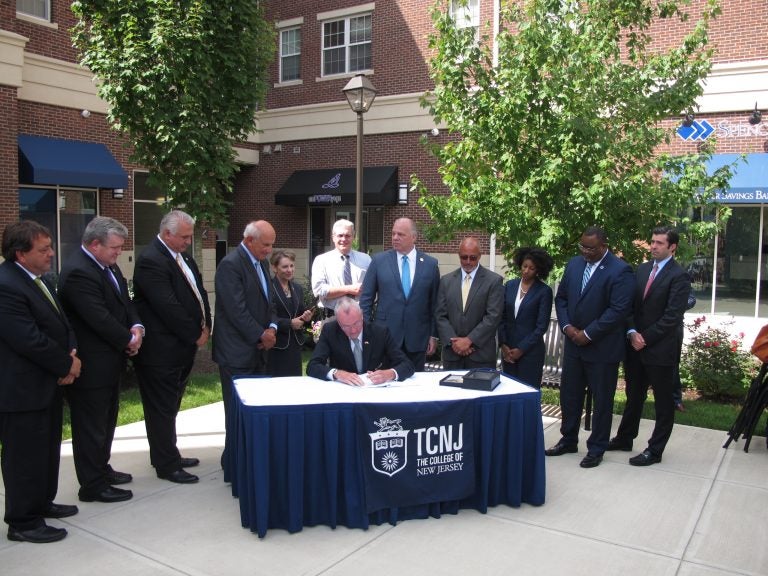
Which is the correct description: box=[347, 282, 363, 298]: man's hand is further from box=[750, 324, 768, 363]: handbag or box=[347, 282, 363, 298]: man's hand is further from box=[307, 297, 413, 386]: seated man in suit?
box=[750, 324, 768, 363]: handbag

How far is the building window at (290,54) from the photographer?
20688 mm

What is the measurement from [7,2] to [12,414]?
11.9 m

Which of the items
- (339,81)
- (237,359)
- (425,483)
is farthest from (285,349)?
(339,81)

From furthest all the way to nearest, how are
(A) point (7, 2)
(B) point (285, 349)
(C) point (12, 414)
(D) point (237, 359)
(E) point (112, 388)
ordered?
(A) point (7, 2), (B) point (285, 349), (D) point (237, 359), (E) point (112, 388), (C) point (12, 414)

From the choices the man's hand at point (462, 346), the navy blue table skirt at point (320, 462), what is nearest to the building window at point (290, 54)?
the man's hand at point (462, 346)

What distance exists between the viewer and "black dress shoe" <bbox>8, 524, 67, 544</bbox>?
4227mm

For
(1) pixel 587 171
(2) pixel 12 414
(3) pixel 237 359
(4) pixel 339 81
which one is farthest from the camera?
(4) pixel 339 81

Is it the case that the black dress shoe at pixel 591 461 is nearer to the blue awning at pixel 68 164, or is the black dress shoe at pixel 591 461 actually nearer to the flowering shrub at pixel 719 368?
the flowering shrub at pixel 719 368

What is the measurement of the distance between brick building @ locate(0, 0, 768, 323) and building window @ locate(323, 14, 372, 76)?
35 millimetres

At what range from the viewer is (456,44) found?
8.13 m

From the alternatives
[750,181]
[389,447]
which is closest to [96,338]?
[389,447]

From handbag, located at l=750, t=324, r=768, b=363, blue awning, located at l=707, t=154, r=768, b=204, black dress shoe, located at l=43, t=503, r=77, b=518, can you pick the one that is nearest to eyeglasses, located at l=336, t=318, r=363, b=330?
black dress shoe, located at l=43, t=503, r=77, b=518

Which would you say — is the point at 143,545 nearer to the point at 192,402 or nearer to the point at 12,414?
the point at 12,414

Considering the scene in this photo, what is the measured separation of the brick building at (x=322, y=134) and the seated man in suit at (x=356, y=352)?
30.1 feet
